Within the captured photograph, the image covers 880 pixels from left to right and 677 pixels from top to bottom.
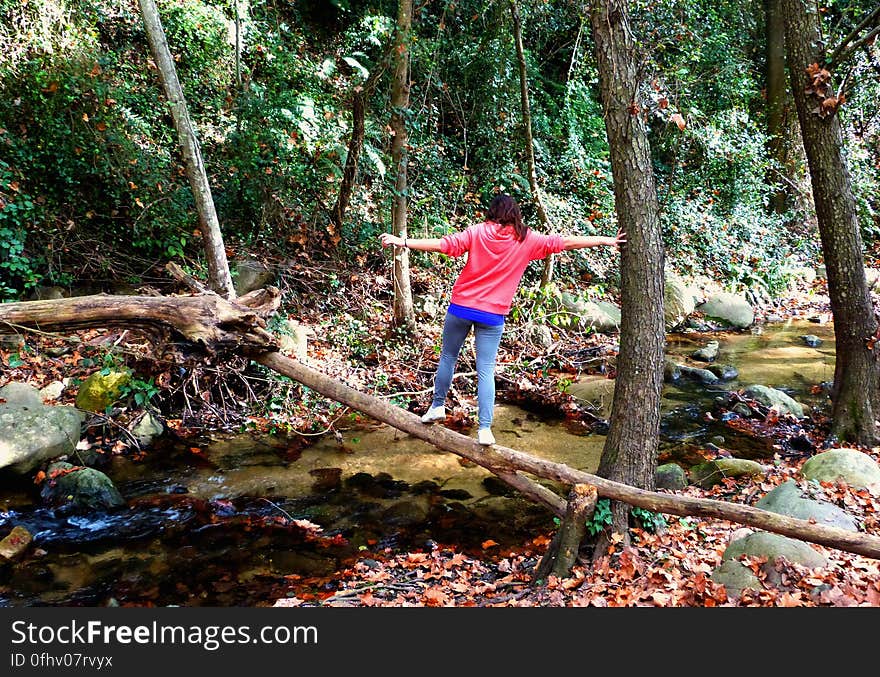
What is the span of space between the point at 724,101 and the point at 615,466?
16.4m

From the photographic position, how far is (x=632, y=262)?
4609 millimetres

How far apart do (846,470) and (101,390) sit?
28.8 ft

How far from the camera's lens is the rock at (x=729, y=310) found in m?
14.8

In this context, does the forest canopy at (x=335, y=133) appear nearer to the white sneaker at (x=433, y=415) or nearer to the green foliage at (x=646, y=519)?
the white sneaker at (x=433, y=415)

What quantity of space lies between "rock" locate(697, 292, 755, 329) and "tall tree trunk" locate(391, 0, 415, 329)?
8720mm

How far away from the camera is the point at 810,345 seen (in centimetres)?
1295

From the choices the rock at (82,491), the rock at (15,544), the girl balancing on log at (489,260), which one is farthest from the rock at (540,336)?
the rock at (15,544)

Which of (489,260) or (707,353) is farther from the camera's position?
(707,353)

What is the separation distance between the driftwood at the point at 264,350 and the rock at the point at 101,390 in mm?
2932

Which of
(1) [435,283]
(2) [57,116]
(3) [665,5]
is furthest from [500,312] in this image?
(3) [665,5]

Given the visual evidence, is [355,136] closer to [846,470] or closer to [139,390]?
[139,390]

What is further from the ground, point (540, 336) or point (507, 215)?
point (507, 215)

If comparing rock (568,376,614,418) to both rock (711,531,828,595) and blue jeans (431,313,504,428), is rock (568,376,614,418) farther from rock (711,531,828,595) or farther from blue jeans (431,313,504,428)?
blue jeans (431,313,504,428)

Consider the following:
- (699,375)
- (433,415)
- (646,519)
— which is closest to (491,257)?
(433,415)
